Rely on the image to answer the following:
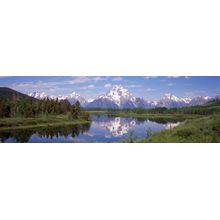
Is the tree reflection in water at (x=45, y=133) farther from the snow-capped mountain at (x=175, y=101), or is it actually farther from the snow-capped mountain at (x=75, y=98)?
the snow-capped mountain at (x=175, y=101)

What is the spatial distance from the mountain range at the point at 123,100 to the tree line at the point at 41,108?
0.22ft

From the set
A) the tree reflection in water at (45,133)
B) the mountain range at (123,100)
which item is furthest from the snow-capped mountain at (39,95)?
the tree reflection in water at (45,133)

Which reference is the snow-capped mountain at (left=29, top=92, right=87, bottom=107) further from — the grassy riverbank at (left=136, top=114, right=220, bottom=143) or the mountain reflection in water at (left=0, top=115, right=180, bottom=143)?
the grassy riverbank at (left=136, top=114, right=220, bottom=143)

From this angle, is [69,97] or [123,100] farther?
[69,97]

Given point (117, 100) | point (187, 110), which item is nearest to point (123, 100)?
point (117, 100)

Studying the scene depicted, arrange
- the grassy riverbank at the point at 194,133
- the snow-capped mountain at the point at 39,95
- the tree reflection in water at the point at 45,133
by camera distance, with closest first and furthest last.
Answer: the grassy riverbank at the point at 194,133, the tree reflection in water at the point at 45,133, the snow-capped mountain at the point at 39,95

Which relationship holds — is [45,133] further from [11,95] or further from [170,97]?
[170,97]

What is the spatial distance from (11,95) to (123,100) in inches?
60.0

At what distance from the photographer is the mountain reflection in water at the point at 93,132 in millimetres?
6164

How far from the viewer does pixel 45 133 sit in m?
6.24

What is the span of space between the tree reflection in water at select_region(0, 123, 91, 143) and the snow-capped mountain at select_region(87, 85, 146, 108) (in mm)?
352
